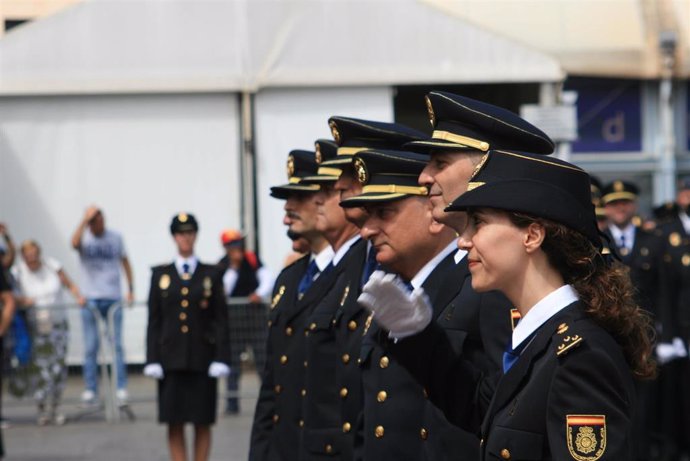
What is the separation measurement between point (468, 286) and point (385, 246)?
518 millimetres

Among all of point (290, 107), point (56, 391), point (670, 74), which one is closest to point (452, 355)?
point (56, 391)

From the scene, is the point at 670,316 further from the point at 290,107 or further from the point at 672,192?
the point at 672,192

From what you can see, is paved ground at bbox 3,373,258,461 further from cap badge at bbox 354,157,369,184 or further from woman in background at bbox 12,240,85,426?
cap badge at bbox 354,157,369,184

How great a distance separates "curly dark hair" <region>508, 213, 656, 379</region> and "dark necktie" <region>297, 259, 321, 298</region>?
325 centimetres

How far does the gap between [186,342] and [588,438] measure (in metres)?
7.75

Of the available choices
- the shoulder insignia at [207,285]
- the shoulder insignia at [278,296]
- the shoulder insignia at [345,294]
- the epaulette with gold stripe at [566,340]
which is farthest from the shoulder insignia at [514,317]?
the shoulder insignia at [207,285]

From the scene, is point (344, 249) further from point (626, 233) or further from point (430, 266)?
point (626, 233)

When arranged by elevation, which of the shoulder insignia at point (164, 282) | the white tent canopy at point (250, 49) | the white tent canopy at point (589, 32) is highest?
the white tent canopy at point (589, 32)

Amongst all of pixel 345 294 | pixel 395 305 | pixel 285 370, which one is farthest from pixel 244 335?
pixel 395 305

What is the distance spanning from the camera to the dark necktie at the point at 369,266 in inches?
225

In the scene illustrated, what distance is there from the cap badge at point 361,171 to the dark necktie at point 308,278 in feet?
4.43

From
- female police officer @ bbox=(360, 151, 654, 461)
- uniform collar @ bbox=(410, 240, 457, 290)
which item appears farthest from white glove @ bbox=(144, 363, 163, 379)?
female police officer @ bbox=(360, 151, 654, 461)

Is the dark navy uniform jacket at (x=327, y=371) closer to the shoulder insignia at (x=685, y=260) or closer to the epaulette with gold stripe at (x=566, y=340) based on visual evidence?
the epaulette with gold stripe at (x=566, y=340)

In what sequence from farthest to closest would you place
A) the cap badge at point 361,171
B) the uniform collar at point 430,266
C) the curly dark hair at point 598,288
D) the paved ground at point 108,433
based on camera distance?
the paved ground at point 108,433
the cap badge at point 361,171
the uniform collar at point 430,266
the curly dark hair at point 598,288
